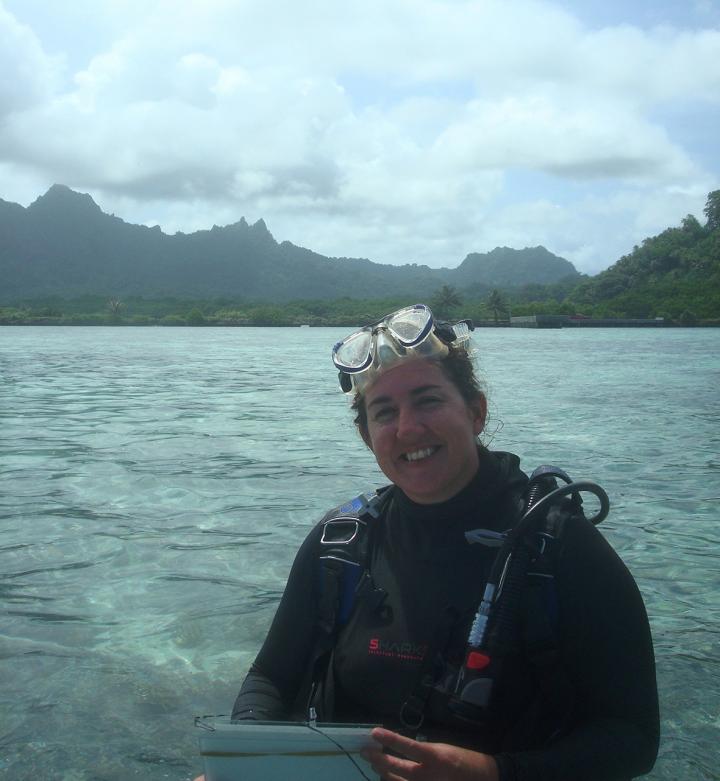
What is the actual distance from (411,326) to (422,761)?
1135mm

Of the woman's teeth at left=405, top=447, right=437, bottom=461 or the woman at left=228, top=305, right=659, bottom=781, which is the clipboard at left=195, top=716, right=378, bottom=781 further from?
the woman's teeth at left=405, top=447, right=437, bottom=461

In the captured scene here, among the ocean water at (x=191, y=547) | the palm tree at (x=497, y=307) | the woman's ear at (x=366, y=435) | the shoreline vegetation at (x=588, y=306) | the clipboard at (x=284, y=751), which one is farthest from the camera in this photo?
the palm tree at (x=497, y=307)

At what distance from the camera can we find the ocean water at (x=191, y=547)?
136 inches

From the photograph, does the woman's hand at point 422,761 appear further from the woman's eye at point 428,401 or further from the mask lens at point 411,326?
the mask lens at point 411,326

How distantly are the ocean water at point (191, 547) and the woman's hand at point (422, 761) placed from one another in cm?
166

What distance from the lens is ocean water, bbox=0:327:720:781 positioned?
3447mm

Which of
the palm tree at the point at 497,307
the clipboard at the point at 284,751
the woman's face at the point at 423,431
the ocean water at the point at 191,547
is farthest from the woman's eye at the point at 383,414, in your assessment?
the palm tree at the point at 497,307

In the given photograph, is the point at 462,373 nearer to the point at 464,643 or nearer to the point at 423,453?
the point at 423,453

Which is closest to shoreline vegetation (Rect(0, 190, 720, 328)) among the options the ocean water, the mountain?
the mountain

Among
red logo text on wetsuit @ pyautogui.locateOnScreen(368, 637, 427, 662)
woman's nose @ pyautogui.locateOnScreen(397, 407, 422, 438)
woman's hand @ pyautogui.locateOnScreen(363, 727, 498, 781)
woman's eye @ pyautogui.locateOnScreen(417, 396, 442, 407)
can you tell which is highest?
woman's eye @ pyautogui.locateOnScreen(417, 396, 442, 407)

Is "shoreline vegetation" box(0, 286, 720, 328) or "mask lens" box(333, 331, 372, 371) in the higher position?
"shoreline vegetation" box(0, 286, 720, 328)

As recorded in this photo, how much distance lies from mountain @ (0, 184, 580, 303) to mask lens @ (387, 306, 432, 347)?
165 m

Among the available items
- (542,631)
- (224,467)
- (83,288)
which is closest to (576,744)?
(542,631)

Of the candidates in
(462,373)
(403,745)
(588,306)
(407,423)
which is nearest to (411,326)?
(462,373)
